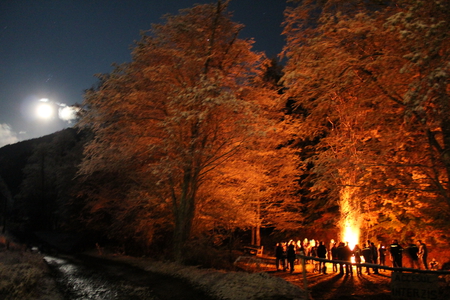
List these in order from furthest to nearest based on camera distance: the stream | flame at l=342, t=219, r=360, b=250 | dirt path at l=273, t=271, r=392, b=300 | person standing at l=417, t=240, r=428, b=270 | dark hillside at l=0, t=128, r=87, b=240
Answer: dark hillside at l=0, t=128, r=87, b=240
flame at l=342, t=219, r=360, b=250
person standing at l=417, t=240, r=428, b=270
the stream
dirt path at l=273, t=271, r=392, b=300

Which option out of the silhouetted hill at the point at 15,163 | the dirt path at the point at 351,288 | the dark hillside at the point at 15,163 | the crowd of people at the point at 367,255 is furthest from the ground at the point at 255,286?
the dark hillside at the point at 15,163

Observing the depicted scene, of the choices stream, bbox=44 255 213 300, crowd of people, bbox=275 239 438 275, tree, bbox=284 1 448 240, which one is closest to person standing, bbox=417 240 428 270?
crowd of people, bbox=275 239 438 275

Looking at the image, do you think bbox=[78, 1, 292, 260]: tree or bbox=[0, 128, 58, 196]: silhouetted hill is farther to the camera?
bbox=[0, 128, 58, 196]: silhouetted hill

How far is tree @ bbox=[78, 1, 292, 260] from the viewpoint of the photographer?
14055mm

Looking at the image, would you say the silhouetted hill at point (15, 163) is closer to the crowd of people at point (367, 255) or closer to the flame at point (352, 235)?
the flame at point (352, 235)

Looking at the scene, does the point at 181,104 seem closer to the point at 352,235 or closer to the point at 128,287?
the point at 128,287

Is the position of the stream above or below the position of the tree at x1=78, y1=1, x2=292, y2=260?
below

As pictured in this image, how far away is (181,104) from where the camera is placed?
45.0ft

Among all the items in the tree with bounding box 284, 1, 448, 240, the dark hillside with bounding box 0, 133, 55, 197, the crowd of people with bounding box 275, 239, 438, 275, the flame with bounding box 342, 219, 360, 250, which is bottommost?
the crowd of people with bounding box 275, 239, 438, 275

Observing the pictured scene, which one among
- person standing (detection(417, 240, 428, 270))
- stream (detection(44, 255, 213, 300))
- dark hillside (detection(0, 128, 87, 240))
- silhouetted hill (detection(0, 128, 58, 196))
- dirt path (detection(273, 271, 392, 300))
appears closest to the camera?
dirt path (detection(273, 271, 392, 300))

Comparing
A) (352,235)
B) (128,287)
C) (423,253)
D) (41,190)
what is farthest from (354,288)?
(41,190)

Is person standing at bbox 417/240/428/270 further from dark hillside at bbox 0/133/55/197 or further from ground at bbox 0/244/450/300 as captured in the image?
dark hillside at bbox 0/133/55/197

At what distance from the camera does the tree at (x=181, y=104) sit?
14.1m

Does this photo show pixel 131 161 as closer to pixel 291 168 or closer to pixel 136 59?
pixel 136 59
